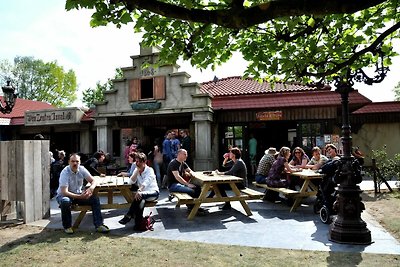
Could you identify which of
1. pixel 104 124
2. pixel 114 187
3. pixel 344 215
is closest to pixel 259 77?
pixel 344 215

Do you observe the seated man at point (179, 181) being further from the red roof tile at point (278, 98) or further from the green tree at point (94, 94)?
the green tree at point (94, 94)

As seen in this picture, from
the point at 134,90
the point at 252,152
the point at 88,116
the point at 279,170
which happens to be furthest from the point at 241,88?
the point at 279,170

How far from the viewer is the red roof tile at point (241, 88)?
1562 centimetres

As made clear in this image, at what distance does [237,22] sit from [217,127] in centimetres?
1310

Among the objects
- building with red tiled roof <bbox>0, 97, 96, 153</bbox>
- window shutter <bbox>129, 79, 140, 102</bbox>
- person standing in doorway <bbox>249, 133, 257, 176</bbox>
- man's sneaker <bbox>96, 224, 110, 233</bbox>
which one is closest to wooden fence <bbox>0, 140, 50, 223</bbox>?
man's sneaker <bbox>96, 224, 110, 233</bbox>

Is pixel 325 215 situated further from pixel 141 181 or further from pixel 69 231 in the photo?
pixel 69 231

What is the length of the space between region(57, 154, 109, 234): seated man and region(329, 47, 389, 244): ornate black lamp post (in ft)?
12.7

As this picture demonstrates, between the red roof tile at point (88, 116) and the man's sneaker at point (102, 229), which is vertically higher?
the red roof tile at point (88, 116)

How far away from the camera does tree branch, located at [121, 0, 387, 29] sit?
2467mm

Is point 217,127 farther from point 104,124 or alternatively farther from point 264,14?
point 264,14

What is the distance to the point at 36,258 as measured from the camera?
474 cm

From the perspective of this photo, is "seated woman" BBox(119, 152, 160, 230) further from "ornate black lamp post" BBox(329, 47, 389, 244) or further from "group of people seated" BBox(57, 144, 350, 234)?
"ornate black lamp post" BBox(329, 47, 389, 244)

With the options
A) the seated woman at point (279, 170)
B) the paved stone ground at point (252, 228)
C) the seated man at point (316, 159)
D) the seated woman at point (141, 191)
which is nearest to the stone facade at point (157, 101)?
the seated man at point (316, 159)

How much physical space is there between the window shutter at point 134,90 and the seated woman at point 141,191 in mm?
9037
